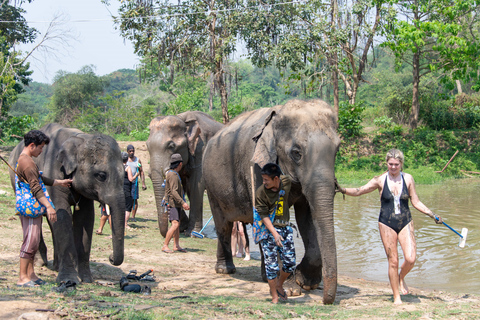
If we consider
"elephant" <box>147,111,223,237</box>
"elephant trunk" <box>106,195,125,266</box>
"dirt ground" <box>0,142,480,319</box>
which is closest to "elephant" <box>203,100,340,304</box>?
"dirt ground" <box>0,142,480,319</box>

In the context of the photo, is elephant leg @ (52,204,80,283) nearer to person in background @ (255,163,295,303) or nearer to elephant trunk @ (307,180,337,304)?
person in background @ (255,163,295,303)

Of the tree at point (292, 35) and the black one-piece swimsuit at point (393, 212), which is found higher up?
the tree at point (292, 35)

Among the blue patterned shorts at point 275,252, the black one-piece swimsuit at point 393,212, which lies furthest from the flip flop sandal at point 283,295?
the black one-piece swimsuit at point 393,212

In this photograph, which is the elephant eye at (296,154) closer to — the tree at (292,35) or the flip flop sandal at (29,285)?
the flip flop sandal at (29,285)

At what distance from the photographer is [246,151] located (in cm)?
702

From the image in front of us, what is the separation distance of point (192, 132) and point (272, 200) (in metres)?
6.46

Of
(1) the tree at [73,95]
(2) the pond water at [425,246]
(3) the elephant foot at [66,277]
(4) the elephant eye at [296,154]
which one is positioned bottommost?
(2) the pond water at [425,246]

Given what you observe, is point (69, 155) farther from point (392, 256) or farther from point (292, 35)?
point (292, 35)

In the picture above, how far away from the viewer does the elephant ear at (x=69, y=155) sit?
6535 mm

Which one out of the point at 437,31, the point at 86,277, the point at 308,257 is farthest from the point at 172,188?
the point at 437,31

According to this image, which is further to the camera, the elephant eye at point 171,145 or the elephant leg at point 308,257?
the elephant eye at point 171,145

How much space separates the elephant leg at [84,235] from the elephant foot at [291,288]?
2.47 m

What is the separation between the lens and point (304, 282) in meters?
6.52

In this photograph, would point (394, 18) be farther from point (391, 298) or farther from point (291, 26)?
point (391, 298)
